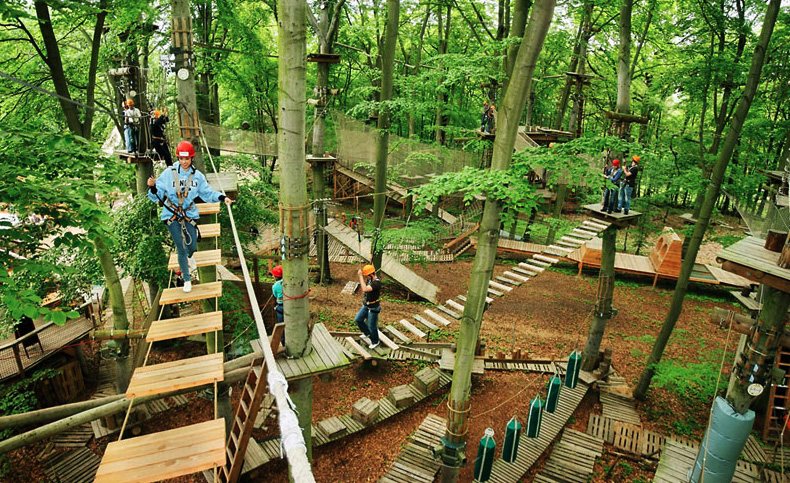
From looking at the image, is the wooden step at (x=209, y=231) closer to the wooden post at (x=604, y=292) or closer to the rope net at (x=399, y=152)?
the wooden post at (x=604, y=292)

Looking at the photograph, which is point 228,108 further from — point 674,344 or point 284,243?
point 674,344

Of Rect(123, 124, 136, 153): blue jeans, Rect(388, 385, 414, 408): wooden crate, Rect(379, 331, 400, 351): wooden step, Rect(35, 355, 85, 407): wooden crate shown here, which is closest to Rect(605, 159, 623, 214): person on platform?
Rect(379, 331, 400, 351): wooden step

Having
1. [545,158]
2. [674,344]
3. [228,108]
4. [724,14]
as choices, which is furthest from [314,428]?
[228,108]

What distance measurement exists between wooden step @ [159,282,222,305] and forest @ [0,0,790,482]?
0.06 metres

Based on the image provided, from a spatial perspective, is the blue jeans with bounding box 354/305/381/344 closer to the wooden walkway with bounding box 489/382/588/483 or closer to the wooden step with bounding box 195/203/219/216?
the wooden step with bounding box 195/203/219/216

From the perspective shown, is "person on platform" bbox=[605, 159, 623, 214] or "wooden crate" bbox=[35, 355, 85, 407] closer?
"person on platform" bbox=[605, 159, 623, 214]

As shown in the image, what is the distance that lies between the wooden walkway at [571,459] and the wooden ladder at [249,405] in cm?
580

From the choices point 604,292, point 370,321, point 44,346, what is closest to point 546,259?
point 604,292

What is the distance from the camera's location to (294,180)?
4.24 meters

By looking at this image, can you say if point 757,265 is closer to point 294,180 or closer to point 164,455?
point 294,180

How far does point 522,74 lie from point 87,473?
421 inches

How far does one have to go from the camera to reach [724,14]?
10695 millimetres

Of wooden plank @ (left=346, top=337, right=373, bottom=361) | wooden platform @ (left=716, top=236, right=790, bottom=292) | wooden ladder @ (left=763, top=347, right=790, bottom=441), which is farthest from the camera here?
wooden plank @ (left=346, top=337, right=373, bottom=361)

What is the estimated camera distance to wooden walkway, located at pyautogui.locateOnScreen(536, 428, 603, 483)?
7.88m
